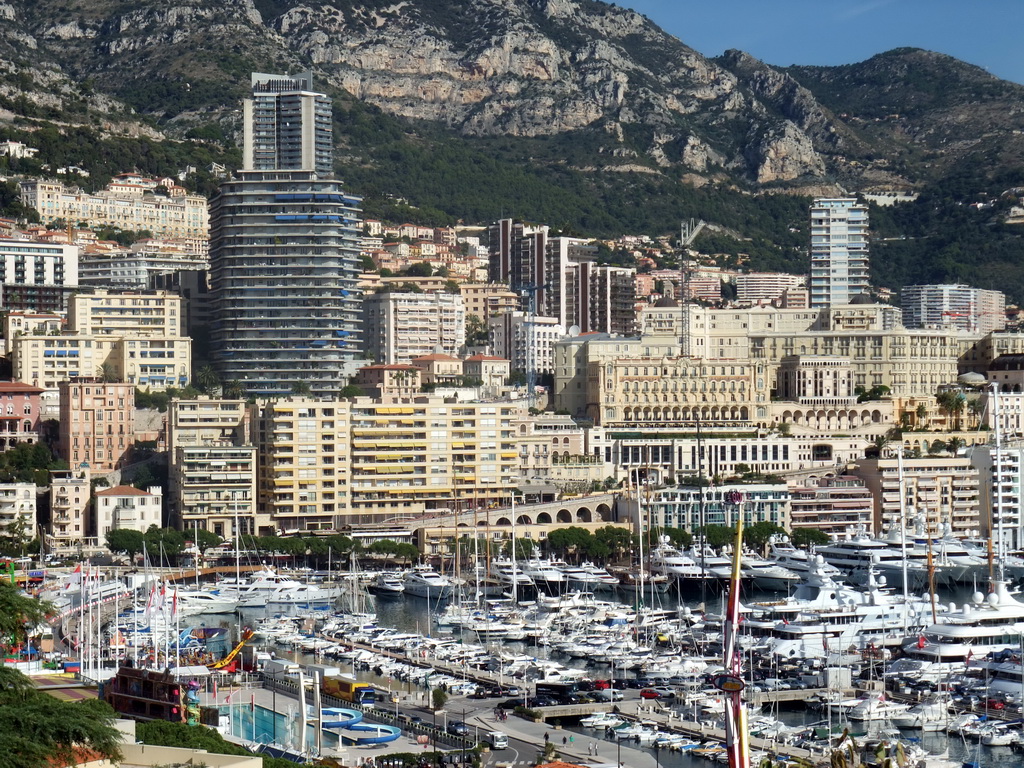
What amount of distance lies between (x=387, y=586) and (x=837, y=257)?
76140mm

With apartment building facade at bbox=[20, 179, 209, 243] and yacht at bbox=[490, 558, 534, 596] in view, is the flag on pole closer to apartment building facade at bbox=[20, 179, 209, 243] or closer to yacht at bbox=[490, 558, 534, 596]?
yacht at bbox=[490, 558, 534, 596]

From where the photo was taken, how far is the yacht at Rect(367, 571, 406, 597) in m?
92.6

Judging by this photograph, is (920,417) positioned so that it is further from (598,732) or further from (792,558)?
(598,732)

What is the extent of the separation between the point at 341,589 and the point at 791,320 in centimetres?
5664

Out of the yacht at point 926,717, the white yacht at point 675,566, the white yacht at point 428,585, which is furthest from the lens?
the white yacht at point 675,566

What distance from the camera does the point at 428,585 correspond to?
91.4 m

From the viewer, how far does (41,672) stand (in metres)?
61.1

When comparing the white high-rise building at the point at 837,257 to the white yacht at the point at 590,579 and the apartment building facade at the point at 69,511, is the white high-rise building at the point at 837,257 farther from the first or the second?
the apartment building facade at the point at 69,511

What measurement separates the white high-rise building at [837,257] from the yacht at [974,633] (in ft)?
290

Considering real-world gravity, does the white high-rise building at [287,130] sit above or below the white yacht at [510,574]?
above

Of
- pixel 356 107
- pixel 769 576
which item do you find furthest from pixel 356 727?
pixel 356 107

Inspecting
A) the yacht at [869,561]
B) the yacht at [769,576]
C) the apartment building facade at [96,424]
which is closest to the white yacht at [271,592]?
the yacht at [769,576]

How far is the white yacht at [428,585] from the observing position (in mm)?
90750

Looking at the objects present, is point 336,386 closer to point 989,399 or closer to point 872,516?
point 872,516
